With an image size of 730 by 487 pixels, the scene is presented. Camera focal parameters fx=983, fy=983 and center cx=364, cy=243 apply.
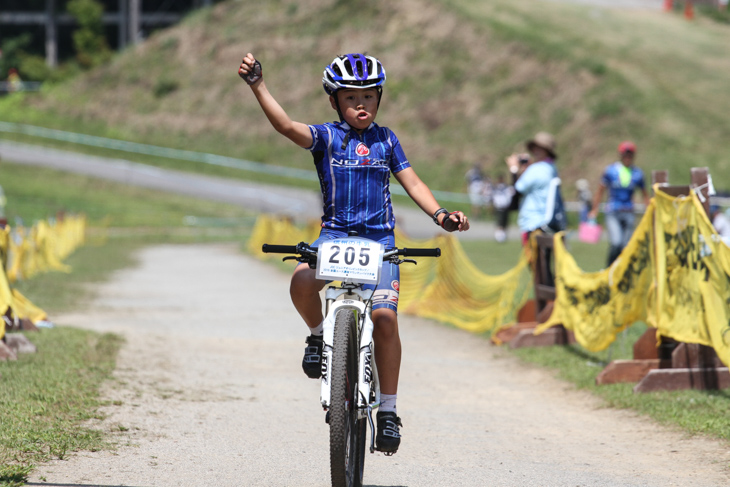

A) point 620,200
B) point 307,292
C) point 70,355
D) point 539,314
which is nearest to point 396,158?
point 307,292

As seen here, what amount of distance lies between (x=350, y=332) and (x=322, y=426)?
1987 millimetres

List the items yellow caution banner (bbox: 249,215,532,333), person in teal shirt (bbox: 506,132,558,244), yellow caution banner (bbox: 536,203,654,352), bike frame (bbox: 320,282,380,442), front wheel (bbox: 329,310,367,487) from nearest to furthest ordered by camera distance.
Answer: front wheel (bbox: 329,310,367,487) → bike frame (bbox: 320,282,380,442) → yellow caution banner (bbox: 536,203,654,352) → person in teal shirt (bbox: 506,132,558,244) → yellow caution banner (bbox: 249,215,532,333)

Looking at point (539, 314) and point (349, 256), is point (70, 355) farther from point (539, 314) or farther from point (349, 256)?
point (539, 314)

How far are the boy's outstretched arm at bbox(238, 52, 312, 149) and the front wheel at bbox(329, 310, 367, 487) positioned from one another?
3.20ft

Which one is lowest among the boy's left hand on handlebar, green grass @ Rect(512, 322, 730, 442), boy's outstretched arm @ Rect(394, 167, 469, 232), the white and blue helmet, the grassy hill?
green grass @ Rect(512, 322, 730, 442)

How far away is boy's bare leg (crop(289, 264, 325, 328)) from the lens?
5230 millimetres

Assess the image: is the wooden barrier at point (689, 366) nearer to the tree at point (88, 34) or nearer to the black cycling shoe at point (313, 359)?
the black cycling shoe at point (313, 359)

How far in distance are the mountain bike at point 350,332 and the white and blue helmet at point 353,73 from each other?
2.80 ft

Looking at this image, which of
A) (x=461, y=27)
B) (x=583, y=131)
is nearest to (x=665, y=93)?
(x=583, y=131)

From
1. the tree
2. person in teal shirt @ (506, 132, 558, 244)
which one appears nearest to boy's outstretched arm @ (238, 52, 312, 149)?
person in teal shirt @ (506, 132, 558, 244)

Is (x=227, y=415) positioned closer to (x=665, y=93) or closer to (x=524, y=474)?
(x=524, y=474)

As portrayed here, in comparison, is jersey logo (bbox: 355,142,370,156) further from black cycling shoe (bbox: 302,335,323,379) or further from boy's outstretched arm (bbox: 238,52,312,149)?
black cycling shoe (bbox: 302,335,323,379)

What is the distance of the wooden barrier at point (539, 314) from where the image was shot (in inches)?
407

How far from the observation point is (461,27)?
61.4 meters
